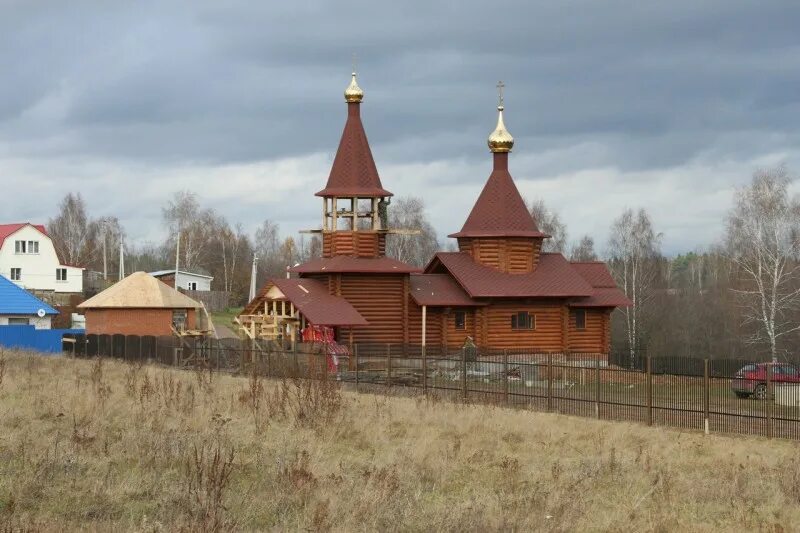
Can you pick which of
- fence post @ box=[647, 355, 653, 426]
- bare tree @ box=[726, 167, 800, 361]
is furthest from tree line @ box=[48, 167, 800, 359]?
fence post @ box=[647, 355, 653, 426]

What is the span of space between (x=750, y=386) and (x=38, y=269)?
49.8 meters

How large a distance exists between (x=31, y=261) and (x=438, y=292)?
32634 millimetres

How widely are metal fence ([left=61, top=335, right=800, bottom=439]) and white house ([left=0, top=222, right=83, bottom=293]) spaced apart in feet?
106

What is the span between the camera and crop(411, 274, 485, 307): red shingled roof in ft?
116

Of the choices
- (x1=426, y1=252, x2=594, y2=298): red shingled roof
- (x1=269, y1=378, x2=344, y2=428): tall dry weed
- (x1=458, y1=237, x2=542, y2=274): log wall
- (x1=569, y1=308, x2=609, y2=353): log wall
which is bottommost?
(x1=269, y1=378, x2=344, y2=428): tall dry weed

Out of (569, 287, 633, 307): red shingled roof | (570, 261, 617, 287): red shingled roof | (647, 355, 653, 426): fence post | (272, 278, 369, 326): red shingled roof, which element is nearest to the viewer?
(647, 355, 653, 426): fence post

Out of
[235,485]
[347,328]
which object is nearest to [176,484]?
[235,485]

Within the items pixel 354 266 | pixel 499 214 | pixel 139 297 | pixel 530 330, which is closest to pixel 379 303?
pixel 354 266

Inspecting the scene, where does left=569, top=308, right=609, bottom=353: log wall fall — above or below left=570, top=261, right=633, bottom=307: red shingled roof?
below

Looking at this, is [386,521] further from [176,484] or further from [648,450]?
[648,450]

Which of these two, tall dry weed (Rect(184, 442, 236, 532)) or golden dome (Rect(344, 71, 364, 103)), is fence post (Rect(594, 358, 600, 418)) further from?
golden dome (Rect(344, 71, 364, 103))

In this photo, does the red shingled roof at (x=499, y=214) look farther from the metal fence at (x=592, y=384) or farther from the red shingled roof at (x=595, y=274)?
the metal fence at (x=592, y=384)

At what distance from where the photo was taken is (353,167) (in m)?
36.2

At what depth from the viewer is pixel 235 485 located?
35.7 feet
